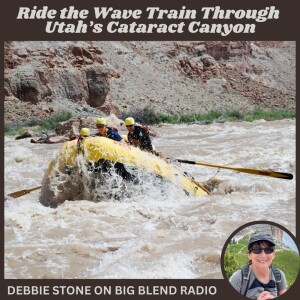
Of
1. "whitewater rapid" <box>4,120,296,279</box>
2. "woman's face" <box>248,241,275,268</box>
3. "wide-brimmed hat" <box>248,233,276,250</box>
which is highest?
"whitewater rapid" <box>4,120,296,279</box>

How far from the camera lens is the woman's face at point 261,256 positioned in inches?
154

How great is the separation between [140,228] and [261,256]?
72.1 inches

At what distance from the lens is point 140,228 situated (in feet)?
18.3

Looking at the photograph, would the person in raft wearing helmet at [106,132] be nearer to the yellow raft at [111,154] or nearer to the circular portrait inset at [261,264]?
→ the yellow raft at [111,154]

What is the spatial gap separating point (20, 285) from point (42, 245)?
3.26 ft

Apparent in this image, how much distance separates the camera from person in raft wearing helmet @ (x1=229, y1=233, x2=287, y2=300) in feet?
12.8

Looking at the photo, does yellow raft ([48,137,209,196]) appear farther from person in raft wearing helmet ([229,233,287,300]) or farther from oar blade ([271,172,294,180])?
person in raft wearing helmet ([229,233,287,300])

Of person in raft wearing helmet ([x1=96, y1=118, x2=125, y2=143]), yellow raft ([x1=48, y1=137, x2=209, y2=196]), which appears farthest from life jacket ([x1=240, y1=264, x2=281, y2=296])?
person in raft wearing helmet ([x1=96, y1=118, x2=125, y2=143])

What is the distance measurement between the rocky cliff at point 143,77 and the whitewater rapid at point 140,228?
603 inches

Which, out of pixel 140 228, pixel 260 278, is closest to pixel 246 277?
pixel 260 278

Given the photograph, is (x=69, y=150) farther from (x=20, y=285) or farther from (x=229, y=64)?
(x=229, y=64)

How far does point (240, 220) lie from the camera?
18.6ft

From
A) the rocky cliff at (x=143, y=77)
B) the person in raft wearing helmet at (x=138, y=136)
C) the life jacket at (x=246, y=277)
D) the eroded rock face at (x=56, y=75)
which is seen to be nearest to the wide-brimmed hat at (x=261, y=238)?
the life jacket at (x=246, y=277)

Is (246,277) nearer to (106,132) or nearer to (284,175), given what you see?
(106,132)
